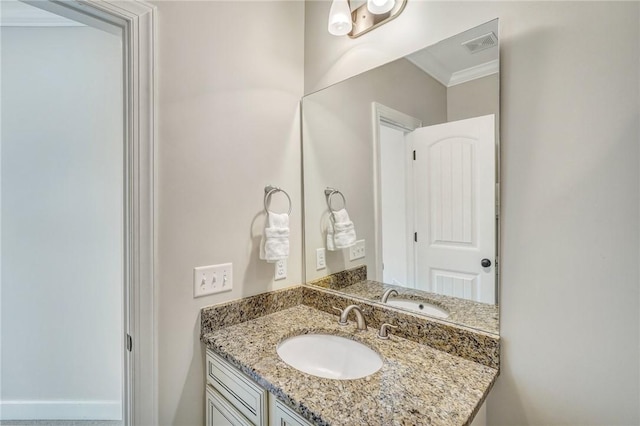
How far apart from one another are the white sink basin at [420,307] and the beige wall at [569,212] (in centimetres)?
22

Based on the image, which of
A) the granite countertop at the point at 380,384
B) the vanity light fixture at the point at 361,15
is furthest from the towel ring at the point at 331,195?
the vanity light fixture at the point at 361,15

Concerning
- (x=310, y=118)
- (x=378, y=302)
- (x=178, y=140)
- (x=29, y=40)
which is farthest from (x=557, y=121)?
(x=29, y=40)

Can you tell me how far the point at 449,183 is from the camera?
3.53ft

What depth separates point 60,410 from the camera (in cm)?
188

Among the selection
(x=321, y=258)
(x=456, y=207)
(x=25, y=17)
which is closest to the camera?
(x=456, y=207)

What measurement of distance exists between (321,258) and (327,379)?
70 cm

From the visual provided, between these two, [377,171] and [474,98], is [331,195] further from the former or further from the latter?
[474,98]

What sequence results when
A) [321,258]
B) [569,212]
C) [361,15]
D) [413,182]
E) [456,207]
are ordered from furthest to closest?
1. [321,258]
2. [361,15]
3. [413,182]
4. [456,207]
5. [569,212]

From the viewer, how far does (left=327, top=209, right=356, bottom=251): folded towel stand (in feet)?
4.69

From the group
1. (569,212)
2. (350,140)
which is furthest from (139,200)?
(569,212)

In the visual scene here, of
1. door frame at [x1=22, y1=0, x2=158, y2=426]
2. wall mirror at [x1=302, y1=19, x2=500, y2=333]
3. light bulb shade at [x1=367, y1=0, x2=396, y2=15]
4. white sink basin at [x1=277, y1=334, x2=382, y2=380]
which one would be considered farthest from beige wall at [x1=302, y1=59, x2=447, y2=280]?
door frame at [x1=22, y1=0, x2=158, y2=426]

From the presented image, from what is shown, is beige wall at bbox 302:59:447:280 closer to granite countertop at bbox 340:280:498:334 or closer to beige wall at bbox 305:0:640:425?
granite countertop at bbox 340:280:498:334

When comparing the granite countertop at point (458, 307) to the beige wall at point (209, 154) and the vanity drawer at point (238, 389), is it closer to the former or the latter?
the beige wall at point (209, 154)

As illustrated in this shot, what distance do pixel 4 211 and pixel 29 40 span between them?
1074 mm
